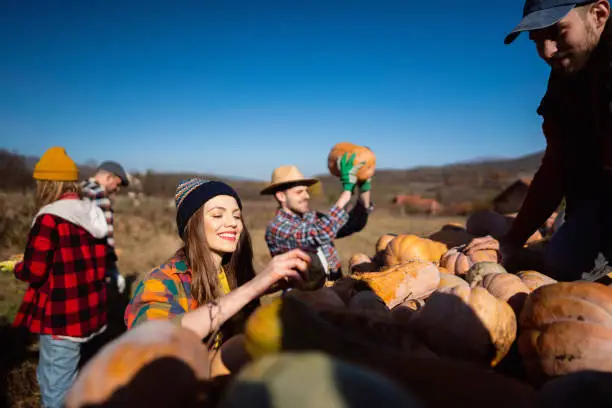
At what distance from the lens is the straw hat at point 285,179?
402 cm

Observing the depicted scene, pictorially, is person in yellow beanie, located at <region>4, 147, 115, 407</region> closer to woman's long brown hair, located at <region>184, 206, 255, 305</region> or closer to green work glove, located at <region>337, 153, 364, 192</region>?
woman's long brown hair, located at <region>184, 206, 255, 305</region>

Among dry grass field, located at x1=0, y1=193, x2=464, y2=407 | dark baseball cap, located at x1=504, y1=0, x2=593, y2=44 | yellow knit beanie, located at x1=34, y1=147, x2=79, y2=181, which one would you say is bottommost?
dry grass field, located at x1=0, y1=193, x2=464, y2=407

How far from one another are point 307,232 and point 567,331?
281 cm

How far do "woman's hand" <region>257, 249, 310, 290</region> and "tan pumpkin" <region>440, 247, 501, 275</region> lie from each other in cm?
118

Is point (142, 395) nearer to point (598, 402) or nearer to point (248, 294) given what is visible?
point (248, 294)

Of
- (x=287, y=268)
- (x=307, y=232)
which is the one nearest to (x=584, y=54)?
(x=287, y=268)

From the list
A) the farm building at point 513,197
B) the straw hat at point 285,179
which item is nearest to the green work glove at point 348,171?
the straw hat at point 285,179

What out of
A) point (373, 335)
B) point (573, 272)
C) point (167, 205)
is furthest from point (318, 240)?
point (167, 205)

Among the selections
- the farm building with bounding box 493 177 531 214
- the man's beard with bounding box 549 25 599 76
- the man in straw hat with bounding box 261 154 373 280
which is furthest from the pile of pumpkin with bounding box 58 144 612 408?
the farm building with bounding box 493 177 531 214

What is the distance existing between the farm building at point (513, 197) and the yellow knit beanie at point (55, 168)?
8.32 meters

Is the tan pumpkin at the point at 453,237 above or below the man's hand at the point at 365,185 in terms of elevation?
below

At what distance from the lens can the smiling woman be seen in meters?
1.36

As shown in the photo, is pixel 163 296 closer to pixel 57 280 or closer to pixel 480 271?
pixel 480 271

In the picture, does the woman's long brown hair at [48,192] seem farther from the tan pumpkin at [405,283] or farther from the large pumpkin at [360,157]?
the tan pumpkin at [405,283]
